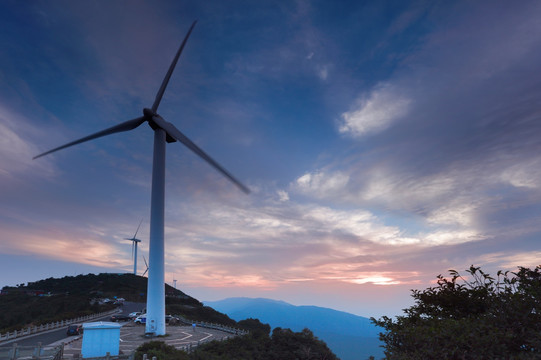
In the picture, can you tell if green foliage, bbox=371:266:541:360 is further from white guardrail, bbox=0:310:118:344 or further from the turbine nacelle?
white guardrail, bbox=0:310:118:344

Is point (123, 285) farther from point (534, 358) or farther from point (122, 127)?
point (534, 358)

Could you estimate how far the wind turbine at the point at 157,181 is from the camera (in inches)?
2110

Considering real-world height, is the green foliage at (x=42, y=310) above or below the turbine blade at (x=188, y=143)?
below

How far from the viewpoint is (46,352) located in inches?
1147

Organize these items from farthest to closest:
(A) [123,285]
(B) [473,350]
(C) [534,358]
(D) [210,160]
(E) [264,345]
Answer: (A) [123,285], (D) [210,160], (E) [264,345], (B) [473,350], (C) [534,358]

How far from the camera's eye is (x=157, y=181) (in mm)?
57594

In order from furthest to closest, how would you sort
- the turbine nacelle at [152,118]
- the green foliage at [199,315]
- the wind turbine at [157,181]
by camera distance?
the green foliage at [199,315] < the turbine nacelle at [152,118] < the wind turbine at [157,181]

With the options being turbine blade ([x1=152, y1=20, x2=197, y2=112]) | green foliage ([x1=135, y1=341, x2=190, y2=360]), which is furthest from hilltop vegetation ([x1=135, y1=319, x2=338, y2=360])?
turbine blade ([x1=152, y1=20, x2=197, y2=112])

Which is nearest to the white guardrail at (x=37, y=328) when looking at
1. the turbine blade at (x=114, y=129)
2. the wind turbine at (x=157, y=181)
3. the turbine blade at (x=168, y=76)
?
the wind turbine at (x=157, y=181)

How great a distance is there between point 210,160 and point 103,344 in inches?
1208

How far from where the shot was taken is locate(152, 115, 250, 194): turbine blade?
54.5 m

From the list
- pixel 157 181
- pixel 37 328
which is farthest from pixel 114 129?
pixel 37 328

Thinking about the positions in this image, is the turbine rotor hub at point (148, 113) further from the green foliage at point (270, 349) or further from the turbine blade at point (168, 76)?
the green foliage at point (270, 349)

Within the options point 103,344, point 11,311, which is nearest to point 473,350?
point 103,344
